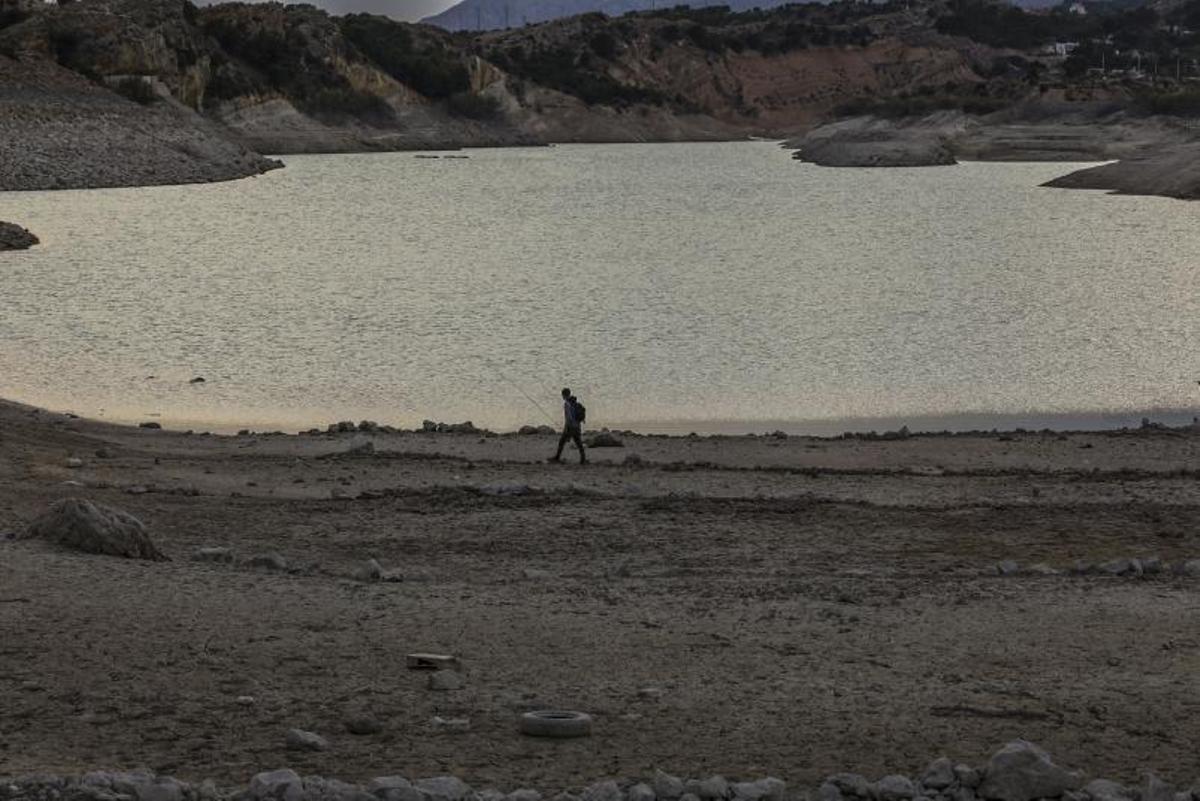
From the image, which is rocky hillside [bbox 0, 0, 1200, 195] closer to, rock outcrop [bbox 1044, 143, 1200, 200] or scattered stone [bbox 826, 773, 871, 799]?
rock outcrop [bbox 1044, 143, 1200, 200]

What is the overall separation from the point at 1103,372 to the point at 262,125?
117 meters

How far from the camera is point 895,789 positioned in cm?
817

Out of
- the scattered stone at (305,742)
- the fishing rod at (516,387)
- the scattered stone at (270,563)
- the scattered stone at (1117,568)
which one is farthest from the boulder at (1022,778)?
the fishing rod at (516,387)

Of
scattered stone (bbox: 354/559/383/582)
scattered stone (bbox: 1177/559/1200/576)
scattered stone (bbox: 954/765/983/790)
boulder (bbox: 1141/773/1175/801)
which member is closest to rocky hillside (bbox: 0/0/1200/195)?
scattered stone (bbox: 354/559/383/582)

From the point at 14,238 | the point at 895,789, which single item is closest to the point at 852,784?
the point at 895,789

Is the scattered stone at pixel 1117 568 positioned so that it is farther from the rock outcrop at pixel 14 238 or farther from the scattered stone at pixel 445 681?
the rock outcrop at pixel 14 238

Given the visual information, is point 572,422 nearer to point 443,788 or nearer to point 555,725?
point 555,725

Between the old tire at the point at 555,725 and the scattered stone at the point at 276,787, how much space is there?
1521mm

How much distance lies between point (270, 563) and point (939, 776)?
6287mm

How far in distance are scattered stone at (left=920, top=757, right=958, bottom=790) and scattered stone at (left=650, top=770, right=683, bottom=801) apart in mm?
1137

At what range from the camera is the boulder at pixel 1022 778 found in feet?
26.6

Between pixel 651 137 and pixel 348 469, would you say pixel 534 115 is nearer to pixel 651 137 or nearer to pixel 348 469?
pixel 651 137

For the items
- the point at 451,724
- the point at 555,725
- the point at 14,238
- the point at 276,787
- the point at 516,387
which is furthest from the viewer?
the point at 14,238

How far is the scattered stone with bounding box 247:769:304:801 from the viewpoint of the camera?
311 inches
